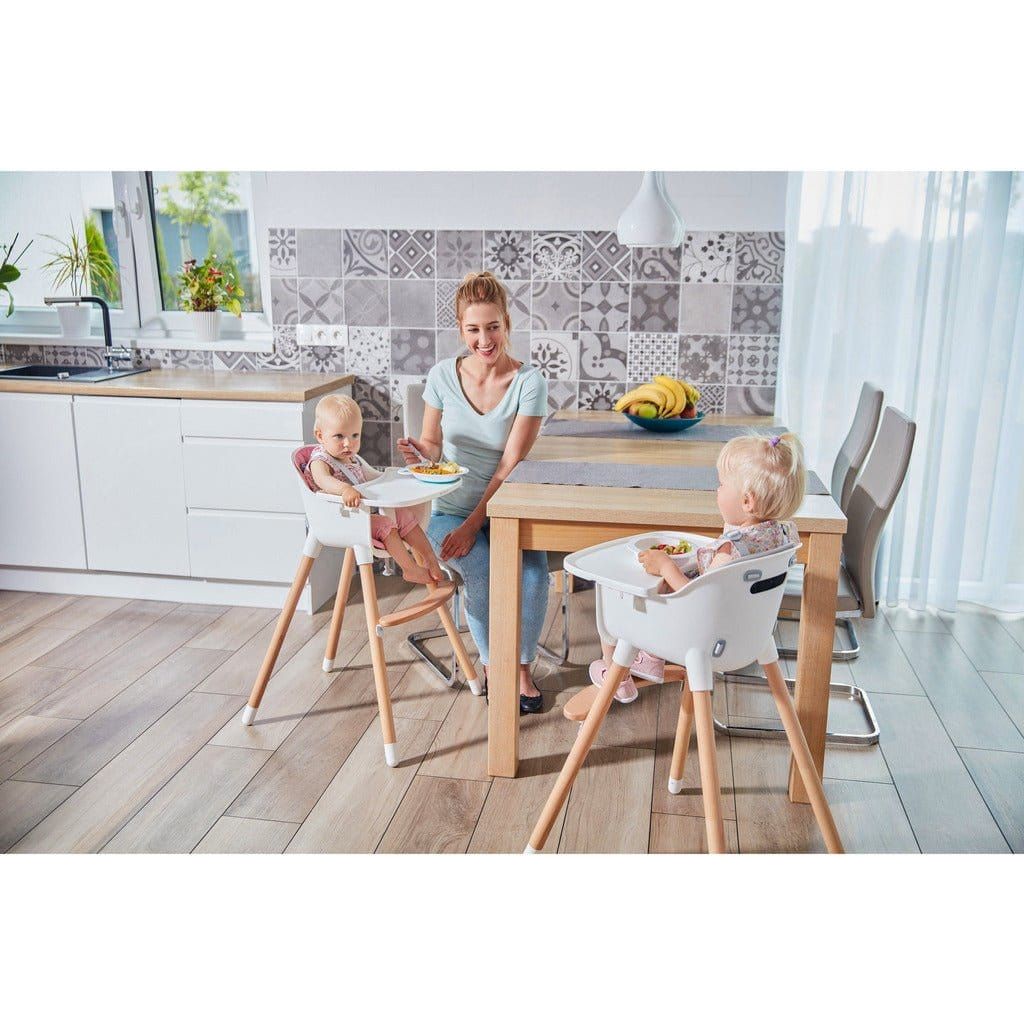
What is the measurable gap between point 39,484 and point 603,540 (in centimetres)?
243

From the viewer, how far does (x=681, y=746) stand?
7.69ft

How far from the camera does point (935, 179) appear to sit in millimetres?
3371

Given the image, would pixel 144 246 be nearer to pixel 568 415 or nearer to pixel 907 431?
pixel 568 415

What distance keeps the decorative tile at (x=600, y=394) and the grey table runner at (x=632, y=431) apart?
0.42 m

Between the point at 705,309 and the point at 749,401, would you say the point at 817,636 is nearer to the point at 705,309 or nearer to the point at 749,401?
the point at 749,401

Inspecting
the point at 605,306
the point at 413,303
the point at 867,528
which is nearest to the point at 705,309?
the point at 605,306

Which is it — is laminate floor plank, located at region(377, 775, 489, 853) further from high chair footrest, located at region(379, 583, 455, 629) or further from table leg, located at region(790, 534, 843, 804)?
table leg, located at region(790, 534, 843, 804)

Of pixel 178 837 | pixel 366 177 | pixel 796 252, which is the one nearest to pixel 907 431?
pixel 796 252

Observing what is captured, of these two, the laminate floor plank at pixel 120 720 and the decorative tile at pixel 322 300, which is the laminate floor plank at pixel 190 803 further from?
the decorative tile at pixel 322 300

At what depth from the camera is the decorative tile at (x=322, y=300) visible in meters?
3.85

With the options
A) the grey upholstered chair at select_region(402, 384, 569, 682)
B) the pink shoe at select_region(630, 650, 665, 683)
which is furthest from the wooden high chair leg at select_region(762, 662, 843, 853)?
the grey upholstered chair at select_region(402, 384, 569, 682)

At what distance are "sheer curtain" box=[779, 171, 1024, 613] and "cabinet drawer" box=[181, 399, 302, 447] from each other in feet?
6.04

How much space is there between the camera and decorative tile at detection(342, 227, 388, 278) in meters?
3.78

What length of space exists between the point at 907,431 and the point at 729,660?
96cm
